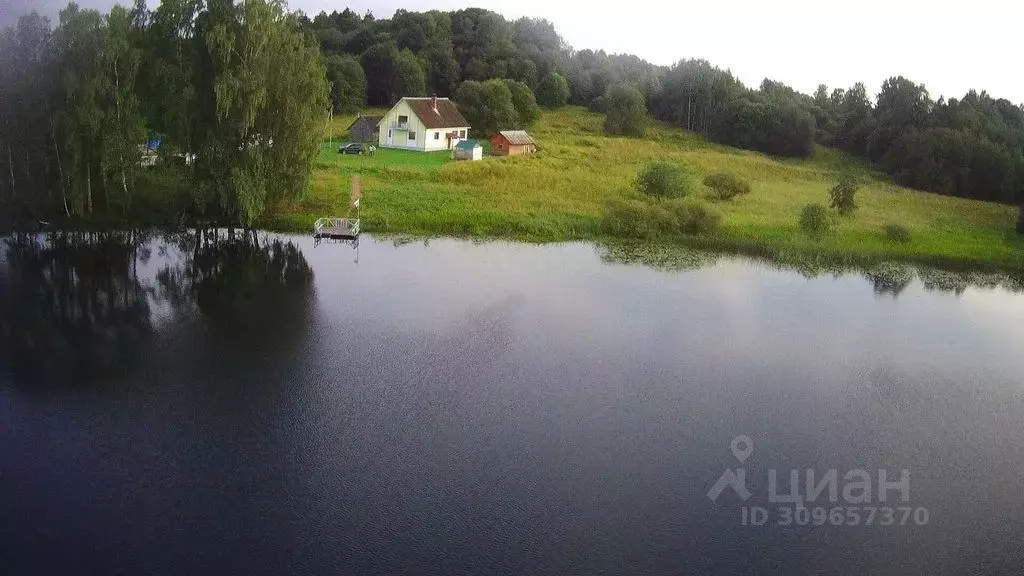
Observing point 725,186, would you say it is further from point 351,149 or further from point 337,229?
point 351,149

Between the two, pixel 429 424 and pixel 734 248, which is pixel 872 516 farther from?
pixel 734 248

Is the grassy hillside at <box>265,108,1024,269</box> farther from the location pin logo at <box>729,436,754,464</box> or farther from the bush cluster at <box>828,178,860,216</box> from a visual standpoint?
the location pin logo at <box>729,436,754,464</box>

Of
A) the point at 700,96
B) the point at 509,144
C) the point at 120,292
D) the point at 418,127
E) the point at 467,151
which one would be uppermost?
the point at 700,96

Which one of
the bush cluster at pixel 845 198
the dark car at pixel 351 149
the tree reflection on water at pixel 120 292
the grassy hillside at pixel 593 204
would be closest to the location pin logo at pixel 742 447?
the tree reflection on water at pixel 120 292

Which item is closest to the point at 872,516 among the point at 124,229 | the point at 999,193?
the point at 124,229

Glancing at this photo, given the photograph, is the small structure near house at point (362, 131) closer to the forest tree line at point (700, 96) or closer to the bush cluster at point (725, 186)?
the forest tree line at point (700, 96)

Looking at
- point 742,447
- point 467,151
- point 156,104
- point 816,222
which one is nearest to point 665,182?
point 816,222
